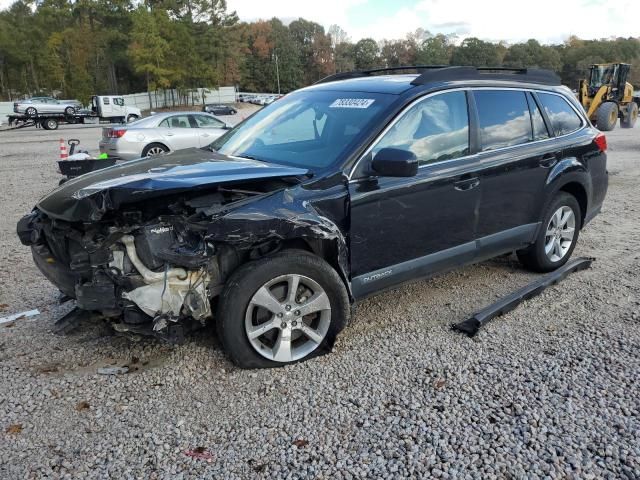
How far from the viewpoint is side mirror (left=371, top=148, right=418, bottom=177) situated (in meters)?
3.47

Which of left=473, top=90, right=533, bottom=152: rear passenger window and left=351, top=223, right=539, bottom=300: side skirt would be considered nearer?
left=351, top=223, right=539, bottom=300: side skirt

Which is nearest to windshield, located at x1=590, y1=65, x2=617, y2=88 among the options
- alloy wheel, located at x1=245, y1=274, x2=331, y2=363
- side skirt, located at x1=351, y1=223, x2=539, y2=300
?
side skirt, located at x1=351, y1=223, x2=539, y2=300

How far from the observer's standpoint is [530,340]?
12.8 ft

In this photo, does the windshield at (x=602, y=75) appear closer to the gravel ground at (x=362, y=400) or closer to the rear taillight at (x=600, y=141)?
the rear taillight at (x=600, y=141)

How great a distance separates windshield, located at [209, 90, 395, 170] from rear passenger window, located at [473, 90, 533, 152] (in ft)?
2.94

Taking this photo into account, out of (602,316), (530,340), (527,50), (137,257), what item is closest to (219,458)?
(137,257)

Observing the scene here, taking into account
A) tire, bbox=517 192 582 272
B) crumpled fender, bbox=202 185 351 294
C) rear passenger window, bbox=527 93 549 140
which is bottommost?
tire, bbox=517 192 582 272

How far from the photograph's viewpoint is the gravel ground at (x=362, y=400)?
2.66 metres

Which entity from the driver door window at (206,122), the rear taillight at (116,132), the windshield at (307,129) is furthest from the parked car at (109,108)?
the windshield at (307,129)

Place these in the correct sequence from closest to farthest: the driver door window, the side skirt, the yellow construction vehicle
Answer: the side skirt
the driver door window
the yellow construction vehicle

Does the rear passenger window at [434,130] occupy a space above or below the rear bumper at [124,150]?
above

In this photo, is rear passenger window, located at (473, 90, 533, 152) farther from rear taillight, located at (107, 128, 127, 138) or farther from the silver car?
rear taillight, located at (107, 128, 127, 138)

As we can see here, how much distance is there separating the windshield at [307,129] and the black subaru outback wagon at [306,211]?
0.05 feet

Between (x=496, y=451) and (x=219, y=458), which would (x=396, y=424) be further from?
(x=219, y=458)
